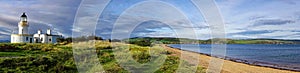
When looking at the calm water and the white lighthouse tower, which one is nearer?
the white lighthouse tower

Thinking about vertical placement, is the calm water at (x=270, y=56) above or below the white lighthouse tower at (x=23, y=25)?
below

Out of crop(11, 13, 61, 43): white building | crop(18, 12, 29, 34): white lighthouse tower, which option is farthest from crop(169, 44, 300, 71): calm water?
crop(18, 12, 29, 34): white lighthouse tower

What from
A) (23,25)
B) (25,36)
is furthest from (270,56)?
(23,25)

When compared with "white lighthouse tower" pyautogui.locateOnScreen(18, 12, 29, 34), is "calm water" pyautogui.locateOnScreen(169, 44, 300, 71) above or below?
A: below

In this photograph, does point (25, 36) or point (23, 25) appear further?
point (25, 36)

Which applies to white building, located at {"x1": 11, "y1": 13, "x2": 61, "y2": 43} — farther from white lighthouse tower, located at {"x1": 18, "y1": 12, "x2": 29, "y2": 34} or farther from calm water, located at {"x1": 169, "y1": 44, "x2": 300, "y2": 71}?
calm water, located at {"x1": 169, "y1": 44, "x2": 300, "y2": 71}

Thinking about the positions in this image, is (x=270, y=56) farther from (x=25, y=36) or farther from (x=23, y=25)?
(x=23, y=25)

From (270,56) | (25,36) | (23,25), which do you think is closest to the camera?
(23,25)

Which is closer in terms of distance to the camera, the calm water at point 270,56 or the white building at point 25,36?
the white building at point 25,36

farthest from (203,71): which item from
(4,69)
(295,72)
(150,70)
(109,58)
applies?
(295,72)

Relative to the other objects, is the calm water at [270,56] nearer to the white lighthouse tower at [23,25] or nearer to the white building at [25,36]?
the white building at [25,36]

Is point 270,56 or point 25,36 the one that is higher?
point 25,36

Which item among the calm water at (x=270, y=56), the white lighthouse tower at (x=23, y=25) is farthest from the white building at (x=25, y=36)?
the calm water at (x=270, y=56)
